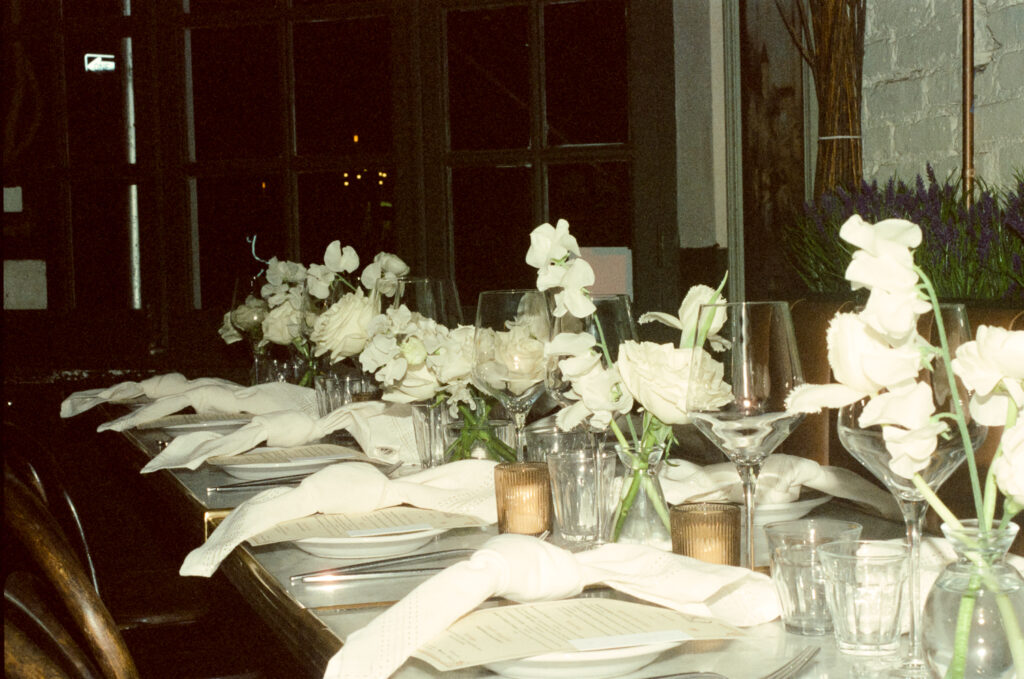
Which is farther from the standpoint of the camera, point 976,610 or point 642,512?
point 642,512

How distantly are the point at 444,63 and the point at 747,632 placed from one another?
9.09 ft

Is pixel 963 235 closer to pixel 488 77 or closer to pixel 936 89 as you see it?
pixel 936 89

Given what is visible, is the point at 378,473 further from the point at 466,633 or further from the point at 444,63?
the point at 444,63

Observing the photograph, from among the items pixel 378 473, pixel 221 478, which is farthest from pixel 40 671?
pixel 221 478

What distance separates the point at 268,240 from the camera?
3.66 metres

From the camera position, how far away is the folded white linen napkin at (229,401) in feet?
7.42

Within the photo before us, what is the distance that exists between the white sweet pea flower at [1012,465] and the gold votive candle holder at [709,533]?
419 mm

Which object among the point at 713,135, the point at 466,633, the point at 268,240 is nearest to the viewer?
the point at 466,633

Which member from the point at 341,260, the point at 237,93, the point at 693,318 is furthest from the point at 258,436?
the point at 237,93

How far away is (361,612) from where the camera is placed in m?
0.93

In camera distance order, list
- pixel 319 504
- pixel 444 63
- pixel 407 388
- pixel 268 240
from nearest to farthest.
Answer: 1. pixel 319 504
2. pixel 407 388
3. pixel 444 63
4. pixel 268 240

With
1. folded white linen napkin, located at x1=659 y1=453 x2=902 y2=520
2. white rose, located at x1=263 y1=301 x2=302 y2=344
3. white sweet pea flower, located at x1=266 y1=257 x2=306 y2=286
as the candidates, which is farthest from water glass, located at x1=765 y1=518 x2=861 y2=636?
white sweet pea flower, located at x1=266 y1=257 x2=306 y2=286

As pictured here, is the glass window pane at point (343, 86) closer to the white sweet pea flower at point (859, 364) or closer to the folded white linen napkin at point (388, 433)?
the folded white linen napkin at point (388, 433)

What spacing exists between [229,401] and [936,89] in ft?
5.19
